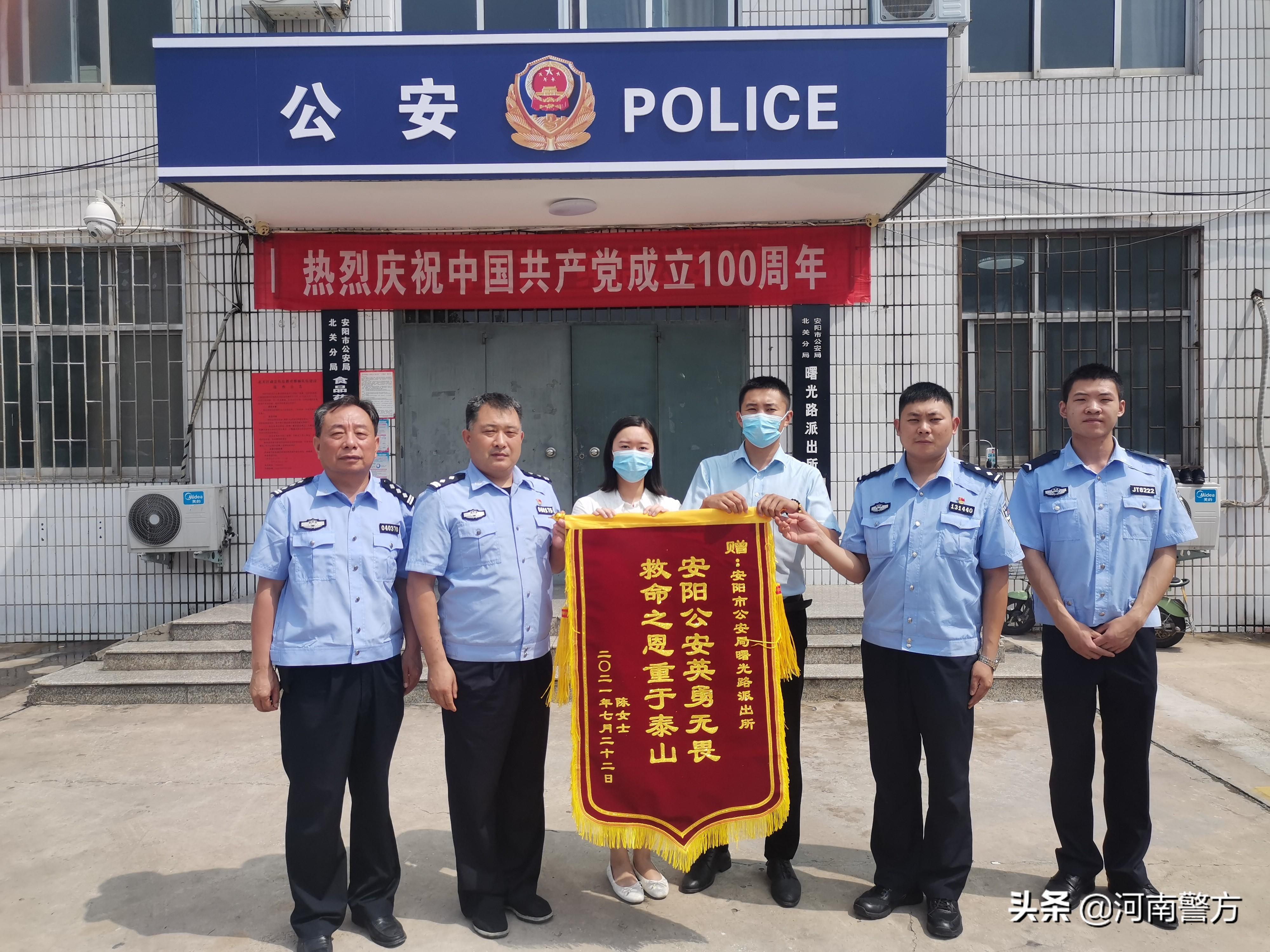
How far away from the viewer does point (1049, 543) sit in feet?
8.96

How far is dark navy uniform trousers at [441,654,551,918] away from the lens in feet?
8.30

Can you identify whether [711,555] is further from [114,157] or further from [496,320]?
[114,157]

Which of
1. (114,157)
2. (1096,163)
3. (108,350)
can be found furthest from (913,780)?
(114,157)

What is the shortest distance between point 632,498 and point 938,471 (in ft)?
3.12

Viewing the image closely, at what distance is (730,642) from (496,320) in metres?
4.08

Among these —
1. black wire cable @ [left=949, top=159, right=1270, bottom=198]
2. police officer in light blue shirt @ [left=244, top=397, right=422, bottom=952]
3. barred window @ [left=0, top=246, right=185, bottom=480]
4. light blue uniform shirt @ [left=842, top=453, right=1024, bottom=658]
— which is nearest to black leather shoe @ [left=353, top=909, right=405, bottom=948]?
police officer in light blue shirt @ [left=244, top=397, right=422, bottom=952]

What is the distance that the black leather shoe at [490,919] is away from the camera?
250 cm

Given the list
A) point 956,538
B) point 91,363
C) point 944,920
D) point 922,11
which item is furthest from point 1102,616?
point 91,363

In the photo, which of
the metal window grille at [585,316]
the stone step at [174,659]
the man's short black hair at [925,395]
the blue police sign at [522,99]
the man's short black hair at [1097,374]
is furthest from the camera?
the metal window grille at [585,316]

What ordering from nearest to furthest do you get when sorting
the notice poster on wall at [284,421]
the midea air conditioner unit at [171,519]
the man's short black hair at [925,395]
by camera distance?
the man's short black hair at [925,395] < the midea air conditioner unit at [171,519] < the notice poster on wall at [284,421]

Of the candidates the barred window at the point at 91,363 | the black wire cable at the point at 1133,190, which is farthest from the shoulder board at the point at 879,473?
the barred window at the point at 91,363

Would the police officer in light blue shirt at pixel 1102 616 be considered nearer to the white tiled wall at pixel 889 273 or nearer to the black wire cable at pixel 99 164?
the white tiled wall at pixel 889 273

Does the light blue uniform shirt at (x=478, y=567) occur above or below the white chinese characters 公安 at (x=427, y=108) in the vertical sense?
below

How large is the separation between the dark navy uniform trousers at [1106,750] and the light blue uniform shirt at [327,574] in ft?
6.70
